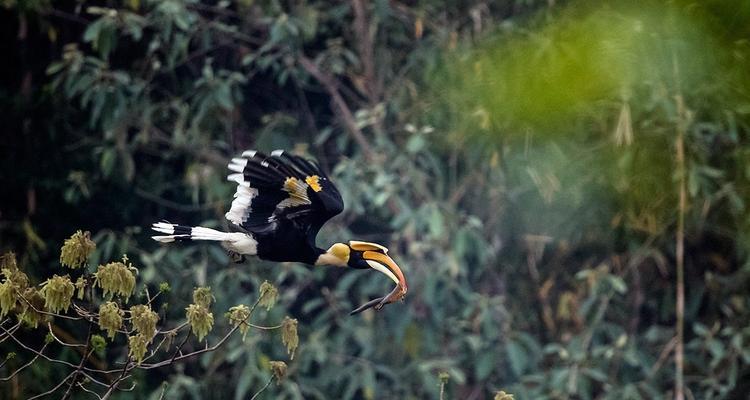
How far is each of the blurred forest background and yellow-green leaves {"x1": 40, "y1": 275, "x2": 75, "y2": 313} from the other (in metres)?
2.94

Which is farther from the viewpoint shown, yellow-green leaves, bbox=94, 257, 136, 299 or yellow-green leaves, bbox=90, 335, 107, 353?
yellow-green leaves, bbox=90, 335, 107, 353

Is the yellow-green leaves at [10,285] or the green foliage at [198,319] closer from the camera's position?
the yellow-green leaves at [10,285]

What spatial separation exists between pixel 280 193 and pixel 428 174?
2.70m

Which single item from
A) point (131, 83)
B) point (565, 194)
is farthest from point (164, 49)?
point (565, 194)

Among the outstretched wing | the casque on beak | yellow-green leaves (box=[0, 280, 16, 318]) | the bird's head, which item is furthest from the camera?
the bird's head

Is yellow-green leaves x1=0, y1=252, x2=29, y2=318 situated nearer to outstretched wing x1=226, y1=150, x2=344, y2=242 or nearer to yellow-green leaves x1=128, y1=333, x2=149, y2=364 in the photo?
yellow-green leaves x1=128, y1=333, x2=149, y2=364

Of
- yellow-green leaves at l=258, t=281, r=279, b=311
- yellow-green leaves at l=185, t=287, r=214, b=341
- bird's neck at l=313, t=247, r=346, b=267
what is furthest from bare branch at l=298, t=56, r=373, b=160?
yellow-green leaves at l=185, t=287, r=214, b=341

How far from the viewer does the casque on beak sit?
3617mm

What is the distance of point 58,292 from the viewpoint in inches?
110

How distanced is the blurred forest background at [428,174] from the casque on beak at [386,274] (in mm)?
1715

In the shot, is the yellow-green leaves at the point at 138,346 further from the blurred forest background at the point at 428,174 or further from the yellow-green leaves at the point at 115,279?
the blurred forest background at the point at 428,174

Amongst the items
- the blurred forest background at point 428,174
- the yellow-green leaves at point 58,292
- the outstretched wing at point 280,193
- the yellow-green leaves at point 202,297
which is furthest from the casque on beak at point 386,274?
the blurred forest background at point 428,174

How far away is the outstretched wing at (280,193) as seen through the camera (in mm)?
3764

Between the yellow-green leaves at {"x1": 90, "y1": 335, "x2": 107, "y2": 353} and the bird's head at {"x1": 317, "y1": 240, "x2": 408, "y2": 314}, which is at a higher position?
the yellow-green leaves at {"x1": 90, "y1": 335, "x2": 107, "y2": 353}
